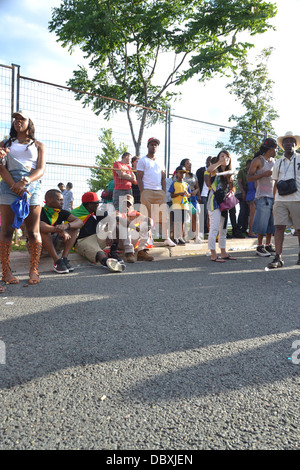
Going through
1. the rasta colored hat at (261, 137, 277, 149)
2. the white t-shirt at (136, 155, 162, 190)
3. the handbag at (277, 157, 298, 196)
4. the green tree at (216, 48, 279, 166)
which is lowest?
the handbag at (277, 157, 298, 196)

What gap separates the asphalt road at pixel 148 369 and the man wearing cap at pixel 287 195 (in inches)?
71.2

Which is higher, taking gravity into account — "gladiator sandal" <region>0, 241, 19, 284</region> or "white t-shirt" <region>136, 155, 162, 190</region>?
"white t-shirt" <region>136, 155, 162, 190</region>

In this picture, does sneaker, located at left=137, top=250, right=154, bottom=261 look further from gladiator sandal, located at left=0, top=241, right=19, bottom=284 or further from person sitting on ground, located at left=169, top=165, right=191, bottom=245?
gladiator sandal, located at left=0, top=241, right=19, bottom=284

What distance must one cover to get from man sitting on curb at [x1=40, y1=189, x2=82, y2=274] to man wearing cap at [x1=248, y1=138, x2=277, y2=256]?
328cm

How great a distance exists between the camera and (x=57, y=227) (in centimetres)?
525

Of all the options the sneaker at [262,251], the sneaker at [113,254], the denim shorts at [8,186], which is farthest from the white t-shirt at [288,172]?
the denim shorts at [8,186]

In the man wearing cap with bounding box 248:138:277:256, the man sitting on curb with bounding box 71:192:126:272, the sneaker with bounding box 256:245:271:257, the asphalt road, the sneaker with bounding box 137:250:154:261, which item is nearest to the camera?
the asphalt road

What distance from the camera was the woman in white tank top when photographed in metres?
4.31

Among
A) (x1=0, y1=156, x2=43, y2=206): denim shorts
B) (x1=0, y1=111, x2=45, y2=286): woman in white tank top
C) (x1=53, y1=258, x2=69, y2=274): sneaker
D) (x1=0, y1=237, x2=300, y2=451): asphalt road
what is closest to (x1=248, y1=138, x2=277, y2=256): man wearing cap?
(x1=0, y1=237, x2=300, y2=451): asphalt road

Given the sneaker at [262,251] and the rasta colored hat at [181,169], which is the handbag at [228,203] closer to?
the sneaker at [262,251]

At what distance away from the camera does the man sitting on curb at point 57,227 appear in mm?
5236

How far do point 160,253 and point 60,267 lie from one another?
7.78ft

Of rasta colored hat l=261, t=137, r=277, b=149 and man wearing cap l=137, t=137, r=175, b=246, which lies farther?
man wearing cap l=137, t=137, r=175, b=246

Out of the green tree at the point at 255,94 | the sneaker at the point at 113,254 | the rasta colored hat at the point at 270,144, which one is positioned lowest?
the sneaker at the point at 113,254
